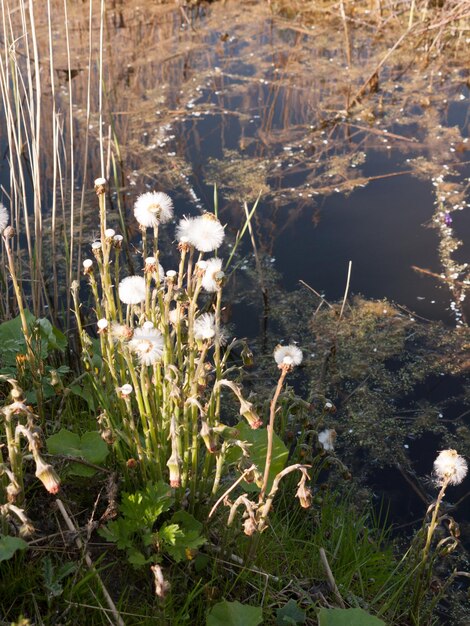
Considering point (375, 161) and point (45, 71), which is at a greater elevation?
point (45, 71)

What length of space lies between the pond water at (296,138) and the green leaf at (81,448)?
1054 mm

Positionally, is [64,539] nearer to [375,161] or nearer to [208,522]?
[208,522]

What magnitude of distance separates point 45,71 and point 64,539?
3.53m

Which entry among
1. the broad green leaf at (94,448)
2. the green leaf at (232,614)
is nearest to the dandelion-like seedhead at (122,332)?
the broad green leaf at (94,448)

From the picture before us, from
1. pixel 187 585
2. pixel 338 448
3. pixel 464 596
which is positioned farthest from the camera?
pixel 338 448

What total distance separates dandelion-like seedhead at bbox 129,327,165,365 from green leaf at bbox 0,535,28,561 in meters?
0.34

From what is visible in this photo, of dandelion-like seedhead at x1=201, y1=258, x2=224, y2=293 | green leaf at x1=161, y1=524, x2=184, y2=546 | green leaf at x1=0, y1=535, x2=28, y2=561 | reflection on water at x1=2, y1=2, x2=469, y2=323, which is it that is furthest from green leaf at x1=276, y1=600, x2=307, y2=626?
reflection on water at x1=2, y1=2, x2=469, y2=323

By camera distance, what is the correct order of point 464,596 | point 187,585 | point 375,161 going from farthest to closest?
point 375,161 < point 464,596 < point 187,585

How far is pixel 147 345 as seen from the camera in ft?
3.75

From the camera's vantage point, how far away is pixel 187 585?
4.33 ft

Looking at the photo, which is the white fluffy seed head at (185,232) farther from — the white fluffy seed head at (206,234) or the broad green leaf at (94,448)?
the broad green leaf at (94,448)

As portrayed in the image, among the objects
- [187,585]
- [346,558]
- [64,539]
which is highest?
[64,539]

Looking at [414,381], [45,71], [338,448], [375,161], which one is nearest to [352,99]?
[375,161]

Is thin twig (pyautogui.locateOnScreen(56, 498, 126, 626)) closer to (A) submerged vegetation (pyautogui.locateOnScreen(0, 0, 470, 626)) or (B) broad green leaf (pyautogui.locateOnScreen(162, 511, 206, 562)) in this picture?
(A) submerged vegetation (pyautogui.locateOnScreen(0, 0, 470, 626))
